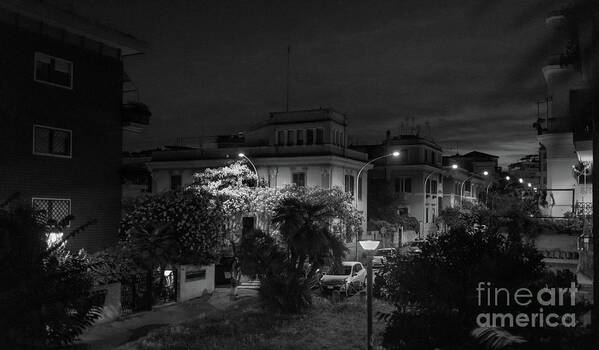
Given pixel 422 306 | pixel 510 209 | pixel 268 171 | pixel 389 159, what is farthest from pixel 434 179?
pixel 422 306

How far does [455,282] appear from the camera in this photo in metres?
7.34

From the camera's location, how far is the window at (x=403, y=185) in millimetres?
58125

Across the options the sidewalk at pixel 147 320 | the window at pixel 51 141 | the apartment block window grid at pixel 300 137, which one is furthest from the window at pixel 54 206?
the apartment block window grid at pixel 300 137

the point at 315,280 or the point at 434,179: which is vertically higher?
the point at 434,179

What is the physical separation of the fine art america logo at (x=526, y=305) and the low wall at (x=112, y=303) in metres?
14.6

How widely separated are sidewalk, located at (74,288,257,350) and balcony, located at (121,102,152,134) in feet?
25.5

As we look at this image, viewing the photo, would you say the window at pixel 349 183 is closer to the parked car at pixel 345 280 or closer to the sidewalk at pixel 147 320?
the parked car at pixel 345 280

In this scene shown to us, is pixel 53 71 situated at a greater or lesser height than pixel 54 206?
greater

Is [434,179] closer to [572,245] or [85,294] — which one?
[572,245]

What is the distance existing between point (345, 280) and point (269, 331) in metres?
9.61

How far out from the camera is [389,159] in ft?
192

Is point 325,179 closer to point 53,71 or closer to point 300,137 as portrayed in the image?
point 300,137

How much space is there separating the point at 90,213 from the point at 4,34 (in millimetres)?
7310

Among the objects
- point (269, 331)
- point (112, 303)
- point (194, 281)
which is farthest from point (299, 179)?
point (269, 331)
